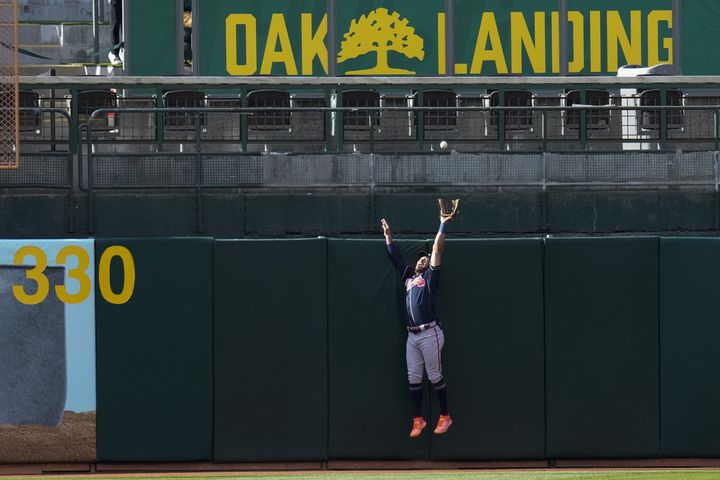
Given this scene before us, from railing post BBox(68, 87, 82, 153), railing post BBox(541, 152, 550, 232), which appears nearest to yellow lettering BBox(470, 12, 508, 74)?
railing post BBox(541, 152, 550, 232)

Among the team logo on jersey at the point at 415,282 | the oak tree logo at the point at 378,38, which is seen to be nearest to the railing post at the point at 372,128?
the team logo on jersey at the point at 415,282

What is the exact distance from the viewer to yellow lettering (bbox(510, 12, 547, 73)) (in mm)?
20953

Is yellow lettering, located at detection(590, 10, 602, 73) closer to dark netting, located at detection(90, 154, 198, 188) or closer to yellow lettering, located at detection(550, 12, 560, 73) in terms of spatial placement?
yellow lettering, located at detection(550, 12, 560, 73)

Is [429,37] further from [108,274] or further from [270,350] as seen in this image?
[108,274]

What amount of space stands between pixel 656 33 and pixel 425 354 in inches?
378

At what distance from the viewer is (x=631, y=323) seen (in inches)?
540

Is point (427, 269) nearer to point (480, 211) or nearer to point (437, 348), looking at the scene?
point (437, 348)

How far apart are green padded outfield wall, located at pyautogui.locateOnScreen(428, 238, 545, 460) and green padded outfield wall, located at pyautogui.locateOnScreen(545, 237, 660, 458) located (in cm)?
16

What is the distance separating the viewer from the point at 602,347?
45.1 ft

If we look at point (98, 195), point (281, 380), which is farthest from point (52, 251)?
point (281, 380)

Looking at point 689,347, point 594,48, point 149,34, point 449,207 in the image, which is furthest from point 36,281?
point 594,48

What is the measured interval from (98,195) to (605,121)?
20.2ft

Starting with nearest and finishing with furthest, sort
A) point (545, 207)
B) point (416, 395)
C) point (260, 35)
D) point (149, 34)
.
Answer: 1. point (416, 395)
2. point (545, 207)
3. point (149, 34)
4. point (260, 35)

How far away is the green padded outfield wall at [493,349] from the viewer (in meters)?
13.7
